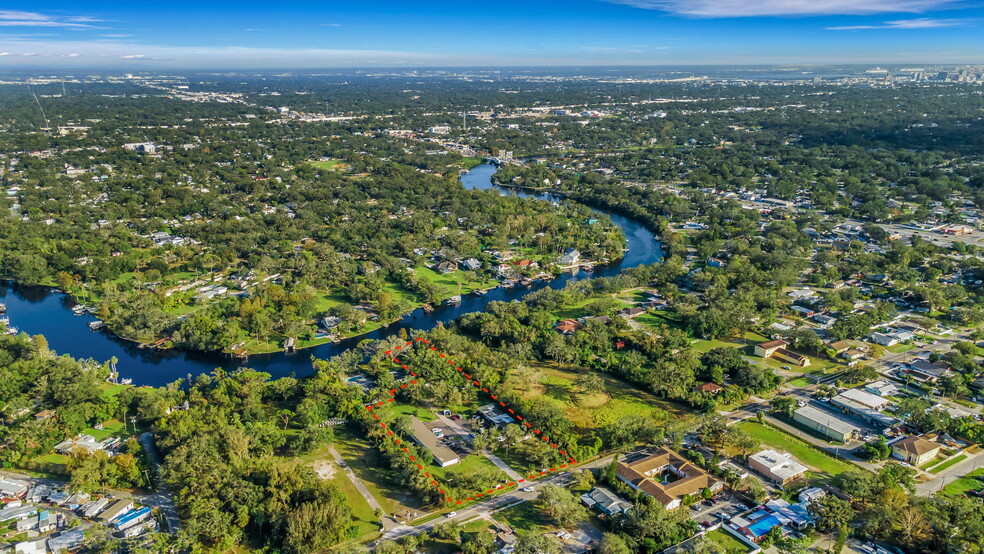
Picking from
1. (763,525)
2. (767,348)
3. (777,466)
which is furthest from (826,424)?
(763,525)

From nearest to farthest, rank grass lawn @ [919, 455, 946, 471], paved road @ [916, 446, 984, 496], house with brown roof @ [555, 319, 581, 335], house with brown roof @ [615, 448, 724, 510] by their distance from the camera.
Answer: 1. house with brown roof @ [615, 448, 724, 510]
2. paved road @ [916, 446, 984, 496]
3. grass lawn @ [919, 455, 946, 471]
4. house with brown roof @ [555, 319, 581, 335]

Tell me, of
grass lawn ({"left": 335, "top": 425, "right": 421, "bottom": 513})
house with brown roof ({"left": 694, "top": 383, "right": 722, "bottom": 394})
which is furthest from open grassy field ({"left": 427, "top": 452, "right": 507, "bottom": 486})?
house with brown roof ({"left": 694, "top": 383, "right": 722, "bottom": 394})

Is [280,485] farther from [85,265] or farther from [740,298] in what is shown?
[85,265]

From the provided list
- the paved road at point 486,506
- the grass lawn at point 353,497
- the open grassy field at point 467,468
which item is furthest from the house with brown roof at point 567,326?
the grass lawn at point 353,497

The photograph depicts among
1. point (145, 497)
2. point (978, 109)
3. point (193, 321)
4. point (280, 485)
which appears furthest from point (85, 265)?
point (978, 109)

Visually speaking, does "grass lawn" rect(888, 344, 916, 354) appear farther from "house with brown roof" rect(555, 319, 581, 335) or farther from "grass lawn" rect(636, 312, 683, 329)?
"house with brown roof" rect(555, 319, 581, 335)

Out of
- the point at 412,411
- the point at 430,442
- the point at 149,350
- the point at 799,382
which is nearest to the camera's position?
the point at 430,442

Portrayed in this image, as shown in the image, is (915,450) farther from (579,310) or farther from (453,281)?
(453,281)
